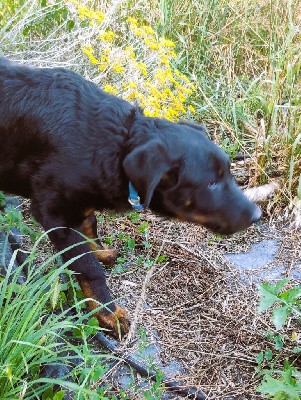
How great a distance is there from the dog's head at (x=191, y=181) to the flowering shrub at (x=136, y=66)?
1.32 metres

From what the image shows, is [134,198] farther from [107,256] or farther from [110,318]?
[107,256]

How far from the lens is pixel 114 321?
328 cm

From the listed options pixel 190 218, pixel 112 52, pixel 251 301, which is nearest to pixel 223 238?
pixel 251 301

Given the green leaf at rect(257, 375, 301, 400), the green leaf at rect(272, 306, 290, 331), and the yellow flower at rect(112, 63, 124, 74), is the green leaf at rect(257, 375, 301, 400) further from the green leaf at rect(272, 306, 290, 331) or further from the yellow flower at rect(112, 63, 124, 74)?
the yellow flower at rect(112, 63, 124, 74)

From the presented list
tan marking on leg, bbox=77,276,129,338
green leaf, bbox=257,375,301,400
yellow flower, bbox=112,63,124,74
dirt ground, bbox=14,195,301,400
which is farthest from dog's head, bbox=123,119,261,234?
yellow flower, bbox=112,63,124,74

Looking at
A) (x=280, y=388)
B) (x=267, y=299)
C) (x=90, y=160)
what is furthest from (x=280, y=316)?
(x=90, y=160)

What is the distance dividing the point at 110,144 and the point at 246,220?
0.91m

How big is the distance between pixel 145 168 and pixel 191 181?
1.30 feet

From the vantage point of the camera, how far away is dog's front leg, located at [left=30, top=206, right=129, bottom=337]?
3.22 meters

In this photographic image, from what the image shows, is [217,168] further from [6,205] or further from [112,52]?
[112,52]

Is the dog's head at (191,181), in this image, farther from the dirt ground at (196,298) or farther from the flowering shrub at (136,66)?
the flowering shrub at (136,66)

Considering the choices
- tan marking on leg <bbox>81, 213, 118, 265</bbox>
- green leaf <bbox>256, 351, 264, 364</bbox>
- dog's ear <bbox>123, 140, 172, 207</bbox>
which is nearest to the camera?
dog's ear <bbox>123, 140, 172, 207</bbox>

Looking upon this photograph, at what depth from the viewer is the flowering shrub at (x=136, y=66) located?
4.56 meters

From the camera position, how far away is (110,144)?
3057mm
